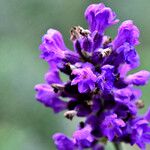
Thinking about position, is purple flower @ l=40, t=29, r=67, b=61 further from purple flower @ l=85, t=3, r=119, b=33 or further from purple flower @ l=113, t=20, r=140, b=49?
purple flower @ l=113, t=20, r=140, b=49

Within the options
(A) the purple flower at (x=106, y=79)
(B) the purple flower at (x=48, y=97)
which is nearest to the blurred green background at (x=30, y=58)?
(B) the purple flower at (x=48, y=97)

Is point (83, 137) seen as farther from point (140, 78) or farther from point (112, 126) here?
point (140, 78)

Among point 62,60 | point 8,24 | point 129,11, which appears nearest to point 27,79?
point 8,24

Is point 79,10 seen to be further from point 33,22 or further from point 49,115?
point 49,115

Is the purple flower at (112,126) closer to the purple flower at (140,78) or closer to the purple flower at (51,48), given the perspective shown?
the purple flower at (140,78)

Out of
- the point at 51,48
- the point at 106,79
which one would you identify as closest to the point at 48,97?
the point at 51,48

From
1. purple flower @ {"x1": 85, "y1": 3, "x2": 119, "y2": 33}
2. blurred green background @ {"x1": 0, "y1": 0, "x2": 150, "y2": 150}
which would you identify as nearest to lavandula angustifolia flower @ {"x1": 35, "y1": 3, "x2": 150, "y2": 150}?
purple flower @ {"x1": 85, "y1": 3, "x2": 119, "y2": 33}
